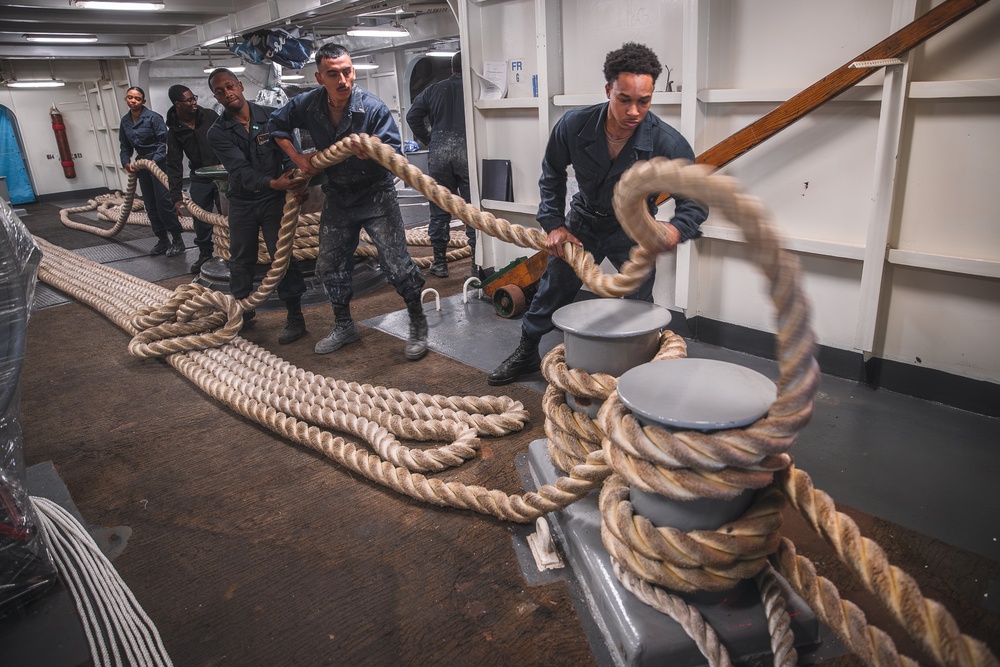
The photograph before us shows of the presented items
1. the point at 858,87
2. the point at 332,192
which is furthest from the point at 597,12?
the point at 332,192

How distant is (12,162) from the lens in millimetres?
13078

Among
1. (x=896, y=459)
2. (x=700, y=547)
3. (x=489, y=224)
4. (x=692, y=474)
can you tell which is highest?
(x=489, y=224)

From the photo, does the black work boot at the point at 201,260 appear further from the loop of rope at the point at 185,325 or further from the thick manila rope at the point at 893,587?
the thick manila rope at the point at 893,587

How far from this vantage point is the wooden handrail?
96.3 inches

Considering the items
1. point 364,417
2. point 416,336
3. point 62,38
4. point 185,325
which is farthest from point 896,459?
point 62,38

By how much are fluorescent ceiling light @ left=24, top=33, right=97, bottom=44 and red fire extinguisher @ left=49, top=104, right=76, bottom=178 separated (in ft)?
14.6

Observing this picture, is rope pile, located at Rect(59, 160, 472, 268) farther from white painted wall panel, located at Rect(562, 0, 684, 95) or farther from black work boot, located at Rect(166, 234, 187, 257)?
white painted wall panel, located at Rect(562, 0, 684, 95)

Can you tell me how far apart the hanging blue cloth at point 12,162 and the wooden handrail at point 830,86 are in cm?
1470

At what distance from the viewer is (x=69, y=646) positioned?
5.69 feet

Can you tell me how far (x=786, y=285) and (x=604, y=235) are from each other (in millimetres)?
1961

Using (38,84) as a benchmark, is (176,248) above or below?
below

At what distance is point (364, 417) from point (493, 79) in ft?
9.14

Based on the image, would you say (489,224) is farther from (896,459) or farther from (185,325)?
(185,325)

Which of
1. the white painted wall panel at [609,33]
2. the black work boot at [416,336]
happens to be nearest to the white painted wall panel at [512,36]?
the white painted wall panel at [609,33]
